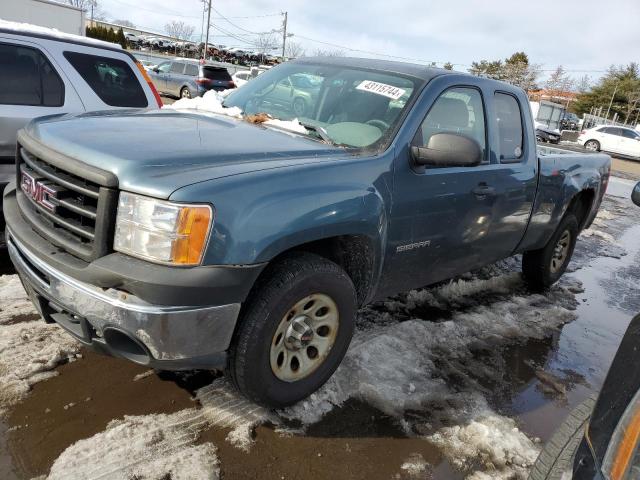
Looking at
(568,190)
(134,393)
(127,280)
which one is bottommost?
(134,393)

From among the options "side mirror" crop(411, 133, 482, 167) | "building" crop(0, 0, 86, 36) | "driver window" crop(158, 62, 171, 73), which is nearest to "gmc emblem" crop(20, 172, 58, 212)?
"side mirror" crop(411, 133, 482, 167)

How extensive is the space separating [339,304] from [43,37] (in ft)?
12.8

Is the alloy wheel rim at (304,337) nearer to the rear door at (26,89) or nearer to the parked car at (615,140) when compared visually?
the rear door at (26,89)

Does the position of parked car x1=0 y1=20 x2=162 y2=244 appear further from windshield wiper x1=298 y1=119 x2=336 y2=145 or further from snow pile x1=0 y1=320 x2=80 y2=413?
windshield wiper x1=298 y1=119 x2=336 y2=145

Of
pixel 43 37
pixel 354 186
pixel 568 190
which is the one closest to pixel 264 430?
pixel 354 186

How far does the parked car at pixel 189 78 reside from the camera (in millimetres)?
20250

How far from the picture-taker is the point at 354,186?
2.63 m

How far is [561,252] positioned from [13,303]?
16.3 ft

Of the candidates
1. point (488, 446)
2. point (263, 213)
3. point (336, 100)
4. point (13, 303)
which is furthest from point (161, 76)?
point (488, 446)

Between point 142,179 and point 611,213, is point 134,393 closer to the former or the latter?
point 142,179

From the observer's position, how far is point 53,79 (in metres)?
4.69

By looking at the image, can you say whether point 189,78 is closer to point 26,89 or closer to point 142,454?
point 26,89

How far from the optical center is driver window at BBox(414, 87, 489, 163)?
316cm

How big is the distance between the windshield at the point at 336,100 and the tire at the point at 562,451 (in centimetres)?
167
